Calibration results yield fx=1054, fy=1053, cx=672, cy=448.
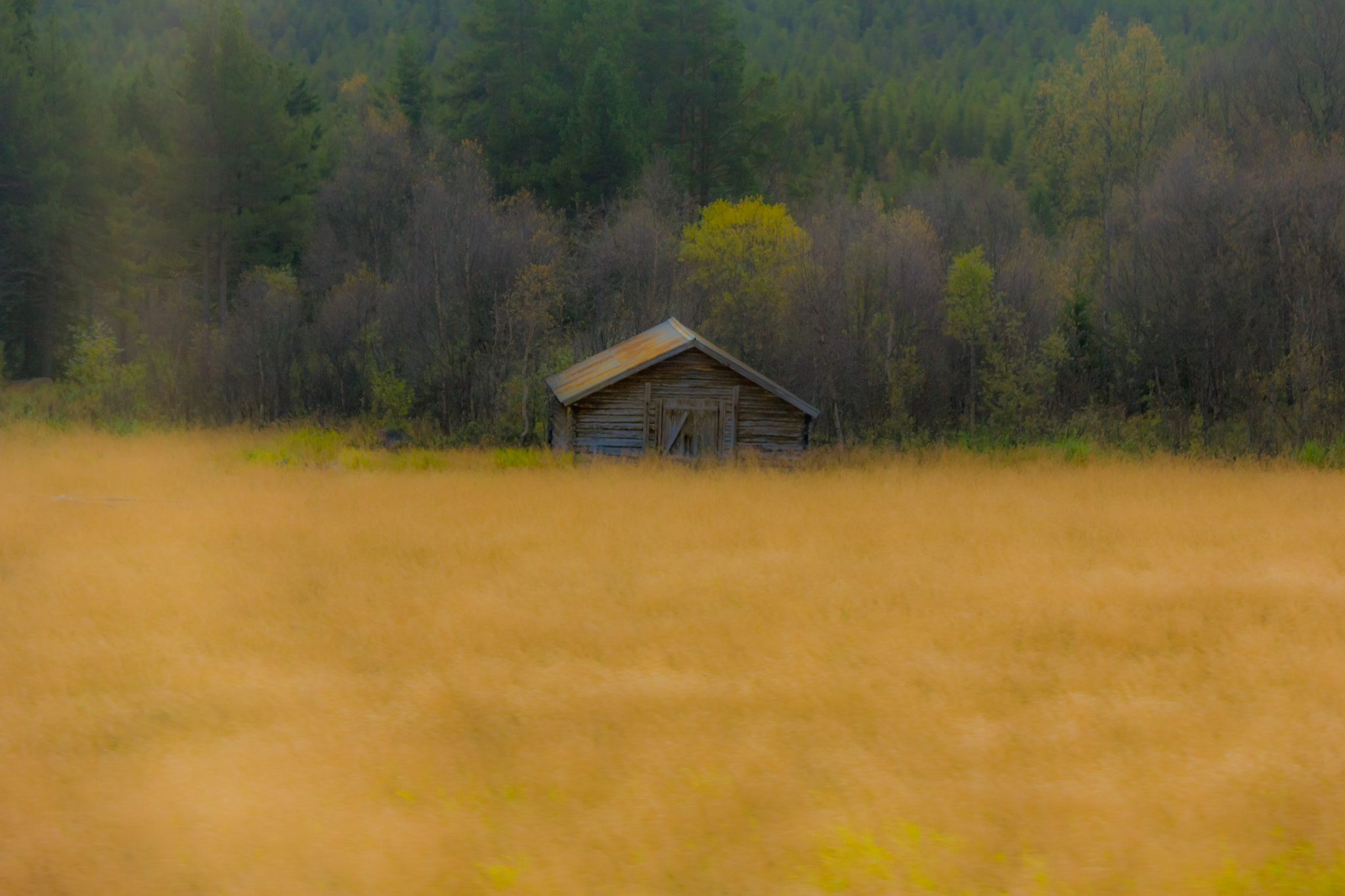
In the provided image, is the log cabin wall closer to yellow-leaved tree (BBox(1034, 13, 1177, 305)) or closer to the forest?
the forest

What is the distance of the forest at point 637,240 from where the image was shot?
31.4 meters

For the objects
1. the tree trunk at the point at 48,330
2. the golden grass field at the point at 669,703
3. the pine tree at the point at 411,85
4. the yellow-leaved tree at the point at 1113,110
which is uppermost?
the pine tree at the point at 411,85

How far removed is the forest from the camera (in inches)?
1236

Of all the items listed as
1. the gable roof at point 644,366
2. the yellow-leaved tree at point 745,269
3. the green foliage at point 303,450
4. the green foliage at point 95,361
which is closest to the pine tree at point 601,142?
the yellow-leaved tree at point 745,269

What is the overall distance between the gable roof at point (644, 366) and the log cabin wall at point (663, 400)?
320 mm

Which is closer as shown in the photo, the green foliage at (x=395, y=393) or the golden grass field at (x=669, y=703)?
the golden grass field at (x=669, y=703)

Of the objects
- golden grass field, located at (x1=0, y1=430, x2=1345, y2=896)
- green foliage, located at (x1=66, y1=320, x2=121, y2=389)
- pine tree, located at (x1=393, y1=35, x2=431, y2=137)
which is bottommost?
golden grass field, located at (x1=0, y1=430, x2=1345, y2=896)

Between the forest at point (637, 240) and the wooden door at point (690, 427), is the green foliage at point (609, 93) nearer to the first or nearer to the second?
the forest at point (637, 240)

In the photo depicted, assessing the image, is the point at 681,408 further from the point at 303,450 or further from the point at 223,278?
the point at 223,278

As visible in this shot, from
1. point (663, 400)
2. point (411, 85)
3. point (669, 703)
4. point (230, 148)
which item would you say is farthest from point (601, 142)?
point (669, 703)

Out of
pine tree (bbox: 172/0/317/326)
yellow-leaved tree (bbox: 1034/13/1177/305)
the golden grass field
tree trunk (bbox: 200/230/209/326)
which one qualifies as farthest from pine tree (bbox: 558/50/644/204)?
the golden grass field

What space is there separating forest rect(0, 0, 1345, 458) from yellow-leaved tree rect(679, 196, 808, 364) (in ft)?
0.47

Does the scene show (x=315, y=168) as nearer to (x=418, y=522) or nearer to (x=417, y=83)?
(x=417, y=83)

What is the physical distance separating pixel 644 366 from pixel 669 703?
1902 cm
